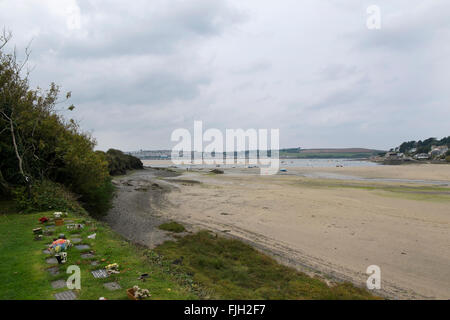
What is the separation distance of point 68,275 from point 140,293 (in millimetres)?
2172

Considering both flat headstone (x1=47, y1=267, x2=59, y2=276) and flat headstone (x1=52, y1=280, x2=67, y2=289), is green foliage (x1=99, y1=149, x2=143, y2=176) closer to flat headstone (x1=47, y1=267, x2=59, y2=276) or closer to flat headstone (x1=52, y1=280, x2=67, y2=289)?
flat headstone (x1=47, y1=267, x2=59, y2=276)

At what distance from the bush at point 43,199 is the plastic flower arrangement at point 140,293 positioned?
933 cm

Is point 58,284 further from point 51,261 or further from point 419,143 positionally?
point 419,143

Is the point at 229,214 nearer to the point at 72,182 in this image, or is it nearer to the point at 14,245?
the point at 72,182

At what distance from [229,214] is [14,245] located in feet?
41.4

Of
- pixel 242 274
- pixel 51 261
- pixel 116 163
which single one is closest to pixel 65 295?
pixel 51 261

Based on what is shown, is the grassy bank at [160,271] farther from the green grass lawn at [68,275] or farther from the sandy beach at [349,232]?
the sandy beach at [349,232]

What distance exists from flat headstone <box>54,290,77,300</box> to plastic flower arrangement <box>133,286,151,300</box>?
1.14 m

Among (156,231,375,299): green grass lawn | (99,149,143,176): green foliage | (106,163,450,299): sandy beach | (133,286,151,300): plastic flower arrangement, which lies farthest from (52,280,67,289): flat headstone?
(99,149,143,176): green foliage

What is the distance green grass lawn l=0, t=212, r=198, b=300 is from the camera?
4.85 meters

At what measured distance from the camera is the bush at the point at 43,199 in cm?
1151

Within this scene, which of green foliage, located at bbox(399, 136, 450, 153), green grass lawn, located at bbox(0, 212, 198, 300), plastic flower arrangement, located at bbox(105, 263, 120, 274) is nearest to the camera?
green grass lawn, located at bbox(0, 212, 198, 300)

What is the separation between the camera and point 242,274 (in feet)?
26.5
